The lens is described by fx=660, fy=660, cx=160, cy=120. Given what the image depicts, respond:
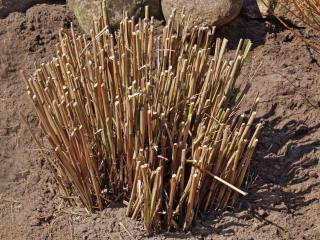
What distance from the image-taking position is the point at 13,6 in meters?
3.08

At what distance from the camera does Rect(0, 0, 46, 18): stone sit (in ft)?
10.1

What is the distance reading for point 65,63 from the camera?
2.28 meters

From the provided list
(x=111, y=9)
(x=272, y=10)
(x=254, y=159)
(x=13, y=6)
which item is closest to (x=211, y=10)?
(x=272, y=10)

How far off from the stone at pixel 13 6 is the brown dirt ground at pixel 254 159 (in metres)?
0.04

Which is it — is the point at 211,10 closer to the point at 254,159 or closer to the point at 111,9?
the point at 111,9

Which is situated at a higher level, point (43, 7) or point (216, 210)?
point (43, 7)

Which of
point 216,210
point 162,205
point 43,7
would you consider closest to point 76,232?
point 162,205

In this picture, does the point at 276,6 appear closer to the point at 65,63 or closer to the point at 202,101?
the point at 202,101

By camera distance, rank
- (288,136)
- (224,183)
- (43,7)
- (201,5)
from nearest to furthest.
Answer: (224,183)
(288,136)
(201,5)
(43,7)

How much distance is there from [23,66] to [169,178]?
0.96m

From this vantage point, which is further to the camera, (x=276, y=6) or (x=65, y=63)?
(x=276, y=6)

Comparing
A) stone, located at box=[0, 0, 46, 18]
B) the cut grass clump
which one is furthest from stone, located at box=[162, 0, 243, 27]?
stone, located at box=[0, 0, 46, 18]

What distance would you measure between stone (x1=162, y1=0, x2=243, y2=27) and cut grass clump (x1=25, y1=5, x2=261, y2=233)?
514 millimetres

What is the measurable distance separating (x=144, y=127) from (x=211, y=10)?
0.95m
